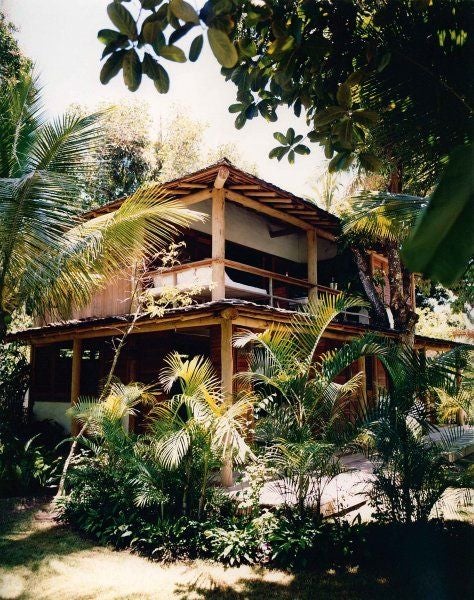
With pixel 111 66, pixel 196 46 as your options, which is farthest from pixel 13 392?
pixel 196 46

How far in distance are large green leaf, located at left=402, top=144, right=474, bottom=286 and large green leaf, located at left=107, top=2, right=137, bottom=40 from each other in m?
1.60

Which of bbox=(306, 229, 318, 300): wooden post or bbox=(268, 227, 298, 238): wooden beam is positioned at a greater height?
bbox=(268, 227, 298, 238): wooden beam

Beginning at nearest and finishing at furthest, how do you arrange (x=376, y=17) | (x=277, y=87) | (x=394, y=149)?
(x=376, y=17), (x=277, y=87), (x=394, y=149)

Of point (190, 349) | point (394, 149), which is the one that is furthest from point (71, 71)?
point (190, 349)

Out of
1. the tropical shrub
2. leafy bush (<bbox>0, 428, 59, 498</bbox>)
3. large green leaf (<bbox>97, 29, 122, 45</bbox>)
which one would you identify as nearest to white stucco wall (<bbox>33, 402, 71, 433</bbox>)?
leafy bush (<bbox>0, 428, 59, 498</bbox>)

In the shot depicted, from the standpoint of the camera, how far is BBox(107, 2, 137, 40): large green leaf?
5.95 feet

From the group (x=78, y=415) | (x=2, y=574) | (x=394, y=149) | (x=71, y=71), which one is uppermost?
(x=71, y=71)

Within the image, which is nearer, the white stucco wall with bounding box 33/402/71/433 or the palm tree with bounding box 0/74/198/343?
the palm tree with bounding box 0/74/198/343

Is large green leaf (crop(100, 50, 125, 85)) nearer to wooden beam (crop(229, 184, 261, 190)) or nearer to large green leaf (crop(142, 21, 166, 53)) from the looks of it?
large green leaf (crop(142, 21, 166, 53))

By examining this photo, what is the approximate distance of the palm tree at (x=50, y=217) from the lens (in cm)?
543

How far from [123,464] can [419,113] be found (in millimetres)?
6167

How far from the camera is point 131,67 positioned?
6.48 feet

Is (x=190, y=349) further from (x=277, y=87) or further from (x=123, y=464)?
(x=277, y=87)

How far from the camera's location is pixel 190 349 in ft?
42.4
